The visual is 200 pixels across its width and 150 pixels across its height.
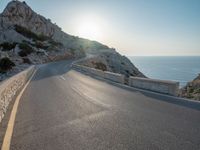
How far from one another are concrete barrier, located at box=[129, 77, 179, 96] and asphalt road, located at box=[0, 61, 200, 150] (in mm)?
1346

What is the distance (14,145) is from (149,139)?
2915mm

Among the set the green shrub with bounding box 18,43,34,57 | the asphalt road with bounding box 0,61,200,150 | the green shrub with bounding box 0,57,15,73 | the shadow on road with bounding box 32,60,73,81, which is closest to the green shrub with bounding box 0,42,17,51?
the green shrub with bounding box 18,43,34,57

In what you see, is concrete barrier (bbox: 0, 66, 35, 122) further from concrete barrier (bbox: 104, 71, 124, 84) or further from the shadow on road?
the shadow on road

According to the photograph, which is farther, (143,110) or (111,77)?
(111,77)

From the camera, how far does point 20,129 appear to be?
6.20m

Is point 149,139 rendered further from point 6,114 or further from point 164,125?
point 6,114

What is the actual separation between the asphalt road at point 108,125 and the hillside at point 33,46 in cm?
2484

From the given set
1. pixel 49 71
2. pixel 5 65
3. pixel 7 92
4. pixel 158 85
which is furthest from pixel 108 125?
pixel 5 65

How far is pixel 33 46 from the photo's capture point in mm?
66875

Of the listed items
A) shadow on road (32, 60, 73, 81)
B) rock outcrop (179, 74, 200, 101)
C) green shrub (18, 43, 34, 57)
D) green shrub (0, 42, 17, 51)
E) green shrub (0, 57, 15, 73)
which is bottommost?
rock outcrop (179, 74, 200, 101)

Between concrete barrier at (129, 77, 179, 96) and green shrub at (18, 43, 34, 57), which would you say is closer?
concrete barrier at (129, 77, 179, 96)

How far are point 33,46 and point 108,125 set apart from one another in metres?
64.3

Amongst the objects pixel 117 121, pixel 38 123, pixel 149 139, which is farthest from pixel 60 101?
pixel 149 139

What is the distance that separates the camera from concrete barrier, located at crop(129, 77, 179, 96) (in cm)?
1087
